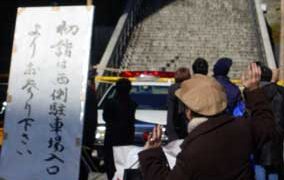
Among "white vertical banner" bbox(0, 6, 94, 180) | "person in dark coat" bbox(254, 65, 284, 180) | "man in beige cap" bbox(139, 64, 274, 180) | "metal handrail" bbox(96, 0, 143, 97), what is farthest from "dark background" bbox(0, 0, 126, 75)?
"man in beige cap" bbox(139, 64, 274, 180)

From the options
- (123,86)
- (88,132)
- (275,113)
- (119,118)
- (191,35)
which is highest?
(191,35)

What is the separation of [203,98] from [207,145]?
271 mm

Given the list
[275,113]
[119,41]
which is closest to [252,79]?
[275,113]

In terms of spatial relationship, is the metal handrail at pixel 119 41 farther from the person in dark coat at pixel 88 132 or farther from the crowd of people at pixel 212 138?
the crowd of people at pixel 212 138

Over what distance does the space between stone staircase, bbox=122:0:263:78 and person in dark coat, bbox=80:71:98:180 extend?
702 inches

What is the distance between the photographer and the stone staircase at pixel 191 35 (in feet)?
93.4

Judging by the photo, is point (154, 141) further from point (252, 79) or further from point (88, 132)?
point (88, 132)

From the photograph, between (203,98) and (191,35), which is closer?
(203,98)

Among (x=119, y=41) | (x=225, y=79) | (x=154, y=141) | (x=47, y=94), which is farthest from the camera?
(x=119, y=41)

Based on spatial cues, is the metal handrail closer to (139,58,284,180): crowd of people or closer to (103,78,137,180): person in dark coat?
(103,78,137,180): person in dark coat

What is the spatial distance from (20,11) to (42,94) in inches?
34.2

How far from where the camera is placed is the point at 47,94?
7695mm

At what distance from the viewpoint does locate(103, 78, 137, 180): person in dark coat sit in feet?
33.7

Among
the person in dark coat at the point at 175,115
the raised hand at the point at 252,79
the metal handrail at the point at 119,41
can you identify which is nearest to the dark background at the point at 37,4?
the metal handrail at the point at 119,41
